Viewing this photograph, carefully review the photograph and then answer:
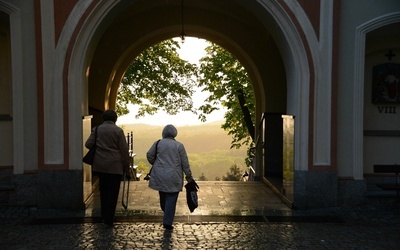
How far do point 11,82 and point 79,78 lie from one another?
59.7 inches

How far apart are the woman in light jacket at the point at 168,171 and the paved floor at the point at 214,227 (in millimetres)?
390

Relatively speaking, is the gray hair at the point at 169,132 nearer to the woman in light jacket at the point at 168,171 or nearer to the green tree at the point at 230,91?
the woman in light jacket at the point at 168,171

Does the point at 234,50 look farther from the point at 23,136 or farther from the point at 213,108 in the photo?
the point at 213,108

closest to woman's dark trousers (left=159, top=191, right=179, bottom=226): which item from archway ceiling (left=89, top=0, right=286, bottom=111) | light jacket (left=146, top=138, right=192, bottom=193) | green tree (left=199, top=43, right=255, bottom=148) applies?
light jacket (left=146, top=138, right=192, bottom=193)

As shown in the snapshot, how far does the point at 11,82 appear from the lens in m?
10.6

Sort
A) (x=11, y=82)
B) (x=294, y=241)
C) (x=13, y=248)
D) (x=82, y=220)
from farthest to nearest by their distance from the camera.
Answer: (x=11, y=82)
(x=82, y=220)
(x=294, y=241)
(x=13, y=248)

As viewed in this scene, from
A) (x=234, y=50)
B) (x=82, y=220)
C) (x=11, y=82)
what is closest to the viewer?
(x=82, y=220)

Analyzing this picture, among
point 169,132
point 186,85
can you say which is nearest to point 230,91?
point 186,85

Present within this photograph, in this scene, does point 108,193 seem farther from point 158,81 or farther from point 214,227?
point 158,81

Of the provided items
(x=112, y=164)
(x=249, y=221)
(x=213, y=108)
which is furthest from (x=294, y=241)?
(x=213, y=108)

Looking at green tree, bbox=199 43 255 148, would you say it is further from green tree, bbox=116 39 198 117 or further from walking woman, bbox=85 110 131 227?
walking woman, bbox=85 110 131 227

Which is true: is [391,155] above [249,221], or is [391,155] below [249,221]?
above

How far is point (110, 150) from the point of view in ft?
28.2

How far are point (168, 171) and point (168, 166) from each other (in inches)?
2.9
